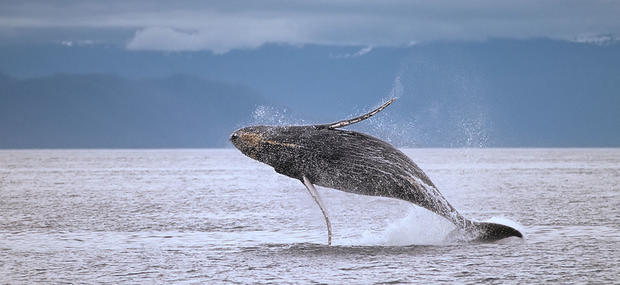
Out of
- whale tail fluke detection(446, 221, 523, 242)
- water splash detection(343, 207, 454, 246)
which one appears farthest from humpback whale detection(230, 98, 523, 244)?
water splash detection(343, 207, 454, 246)

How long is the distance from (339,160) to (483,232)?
10.1ft

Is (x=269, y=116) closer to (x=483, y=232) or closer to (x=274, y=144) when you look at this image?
(x=274, y=144)

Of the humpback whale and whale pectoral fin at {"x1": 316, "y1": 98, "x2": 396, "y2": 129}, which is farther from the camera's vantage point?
the humpback whale

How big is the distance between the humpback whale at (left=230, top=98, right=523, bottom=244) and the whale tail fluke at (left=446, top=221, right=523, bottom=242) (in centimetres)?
93

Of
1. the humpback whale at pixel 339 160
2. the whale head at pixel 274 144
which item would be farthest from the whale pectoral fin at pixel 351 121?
the whale head at pixel 274 144

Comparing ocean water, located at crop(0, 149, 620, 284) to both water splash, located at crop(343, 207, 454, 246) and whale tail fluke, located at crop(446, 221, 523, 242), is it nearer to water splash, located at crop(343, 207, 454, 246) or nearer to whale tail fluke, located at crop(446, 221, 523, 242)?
water splash, located at crop(343, 207, 454, 246)

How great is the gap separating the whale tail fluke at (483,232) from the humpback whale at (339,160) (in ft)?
3.05

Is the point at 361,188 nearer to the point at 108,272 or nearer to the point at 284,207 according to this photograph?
the point at 108,272

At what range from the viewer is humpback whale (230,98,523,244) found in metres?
14.9

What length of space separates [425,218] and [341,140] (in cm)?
391

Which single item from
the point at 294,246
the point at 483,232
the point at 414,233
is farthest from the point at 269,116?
the point at 483,232

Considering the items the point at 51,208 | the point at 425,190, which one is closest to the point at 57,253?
the point at 425,190

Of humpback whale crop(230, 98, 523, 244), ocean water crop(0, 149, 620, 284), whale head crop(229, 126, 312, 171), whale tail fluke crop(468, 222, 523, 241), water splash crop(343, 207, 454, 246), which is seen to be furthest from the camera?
water splash crop(343, 207, 454, 246)

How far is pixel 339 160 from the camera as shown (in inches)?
585
